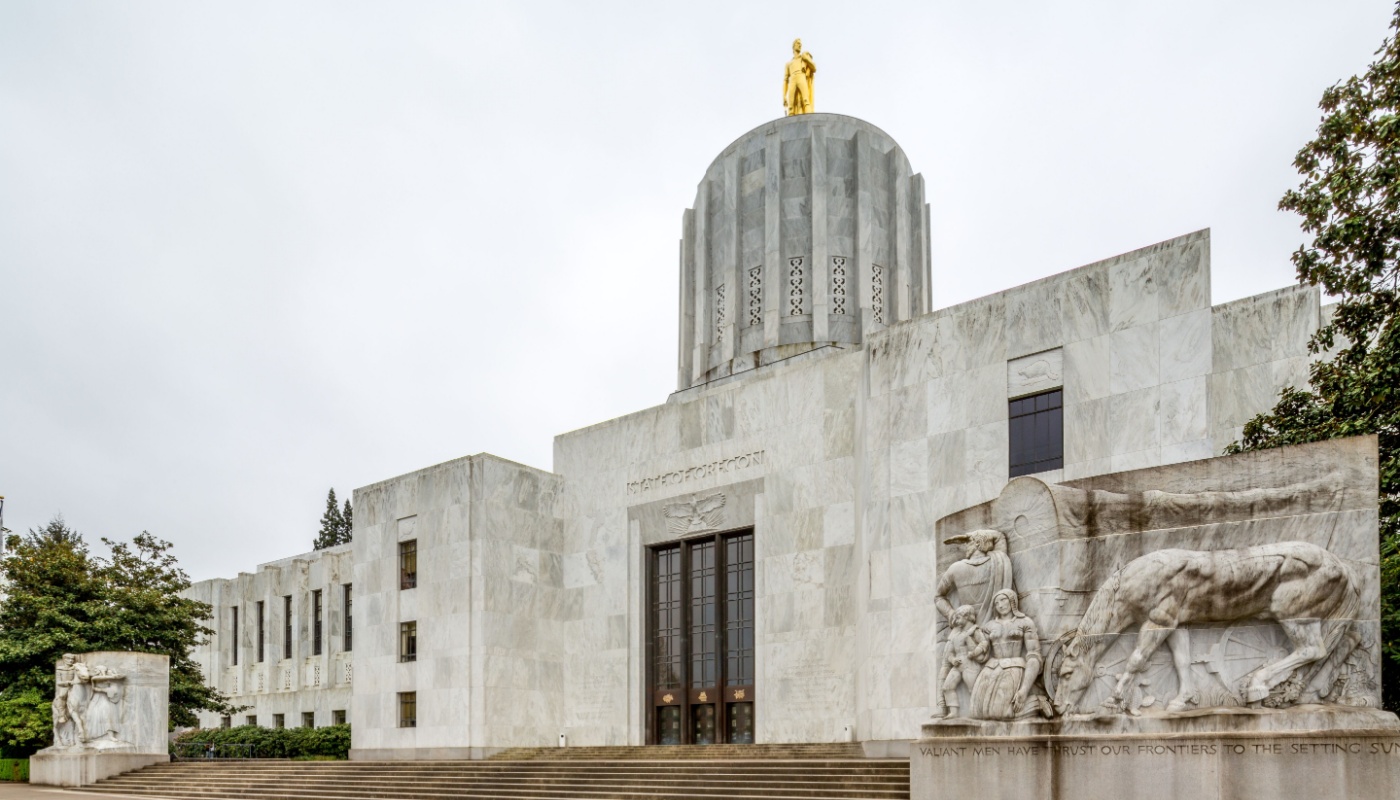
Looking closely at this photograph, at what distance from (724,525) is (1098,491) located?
1741 cm

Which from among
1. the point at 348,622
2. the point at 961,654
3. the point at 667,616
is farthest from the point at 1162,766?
the point at 348,622

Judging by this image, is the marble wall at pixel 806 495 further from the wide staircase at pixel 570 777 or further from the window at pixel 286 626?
the window at pixel 286 626

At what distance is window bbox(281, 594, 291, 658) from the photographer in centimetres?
4934

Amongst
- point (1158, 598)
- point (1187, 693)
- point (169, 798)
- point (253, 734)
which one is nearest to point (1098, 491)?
point (1158, 598)

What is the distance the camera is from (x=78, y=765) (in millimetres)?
34344

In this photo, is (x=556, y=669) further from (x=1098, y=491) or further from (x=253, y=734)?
(x=1098, y=491)

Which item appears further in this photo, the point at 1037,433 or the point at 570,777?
the point at 570,777

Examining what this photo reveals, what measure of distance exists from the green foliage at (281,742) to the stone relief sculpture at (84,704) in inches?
238

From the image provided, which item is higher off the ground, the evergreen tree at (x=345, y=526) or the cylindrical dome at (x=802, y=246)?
the cylindrical dome at (x=802, y=246)

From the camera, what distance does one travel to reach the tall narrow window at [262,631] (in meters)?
50.1

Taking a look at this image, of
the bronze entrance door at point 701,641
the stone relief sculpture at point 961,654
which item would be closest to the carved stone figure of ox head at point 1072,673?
the stone relief sculpture at point 961,654

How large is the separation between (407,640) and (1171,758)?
26.5 meters

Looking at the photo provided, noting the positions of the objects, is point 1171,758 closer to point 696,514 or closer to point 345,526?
point 696,514

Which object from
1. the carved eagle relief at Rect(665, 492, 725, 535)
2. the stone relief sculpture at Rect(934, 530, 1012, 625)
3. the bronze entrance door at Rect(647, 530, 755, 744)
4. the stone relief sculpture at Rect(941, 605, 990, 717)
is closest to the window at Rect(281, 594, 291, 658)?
the bronze entrance door at Rect(647, 530, 755, 744)
